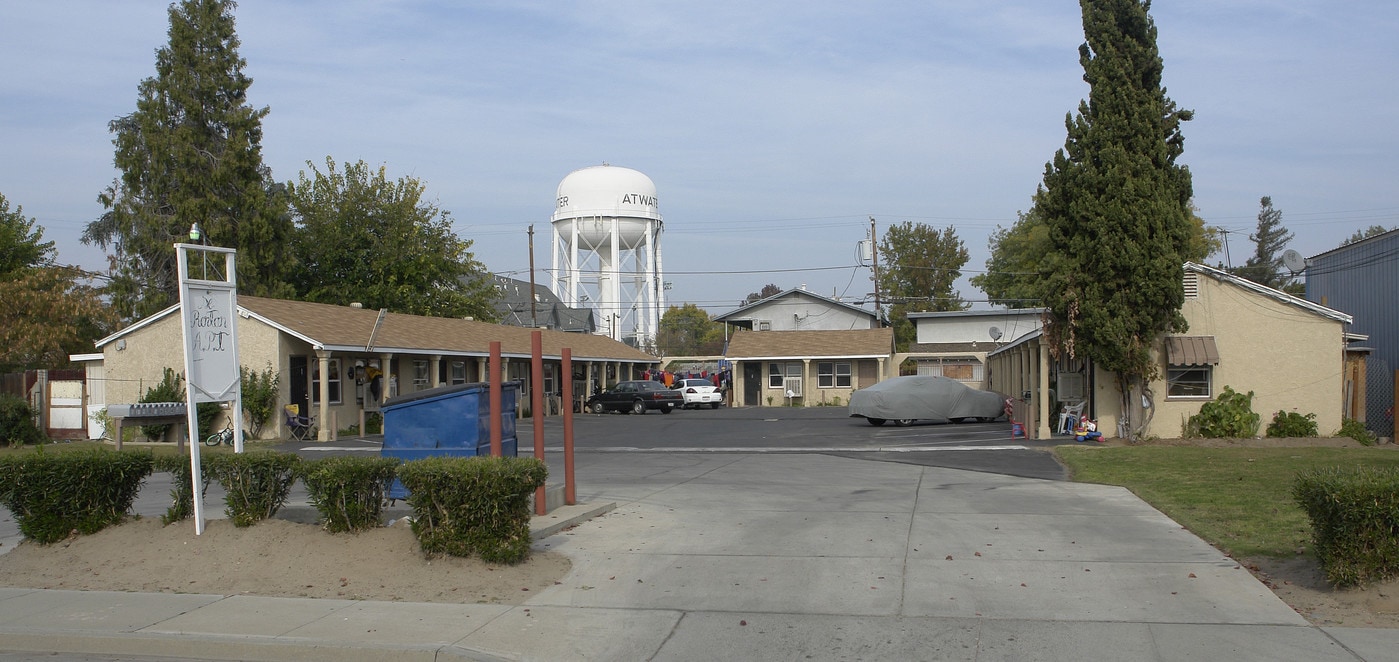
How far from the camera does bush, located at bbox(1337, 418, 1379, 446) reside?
21.5m

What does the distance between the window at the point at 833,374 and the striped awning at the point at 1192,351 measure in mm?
27141

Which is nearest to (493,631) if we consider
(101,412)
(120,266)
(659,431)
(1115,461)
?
(1115,461)

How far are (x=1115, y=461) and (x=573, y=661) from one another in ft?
47.9

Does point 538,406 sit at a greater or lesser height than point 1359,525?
greater

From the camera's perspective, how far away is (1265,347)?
2272 centimetres

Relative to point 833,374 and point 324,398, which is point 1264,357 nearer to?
point 324,398

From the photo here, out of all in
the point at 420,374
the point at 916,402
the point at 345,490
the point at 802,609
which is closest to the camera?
the point at 802,609

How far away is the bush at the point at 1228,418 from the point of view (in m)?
22.3

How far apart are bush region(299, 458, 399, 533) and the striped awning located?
743 inches

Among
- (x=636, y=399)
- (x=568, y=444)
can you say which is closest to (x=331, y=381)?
(x=636, y=399)

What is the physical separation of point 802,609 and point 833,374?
140 feet

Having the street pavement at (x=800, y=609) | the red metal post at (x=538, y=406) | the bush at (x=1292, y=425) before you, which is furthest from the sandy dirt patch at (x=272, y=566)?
the bush at (x=1292, y=425)

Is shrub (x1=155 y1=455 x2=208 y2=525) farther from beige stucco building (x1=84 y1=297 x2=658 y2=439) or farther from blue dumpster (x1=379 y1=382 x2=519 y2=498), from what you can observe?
beige stucco building (x1=84 y1=297 x2=658 y2=439)

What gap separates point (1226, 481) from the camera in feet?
47.8
